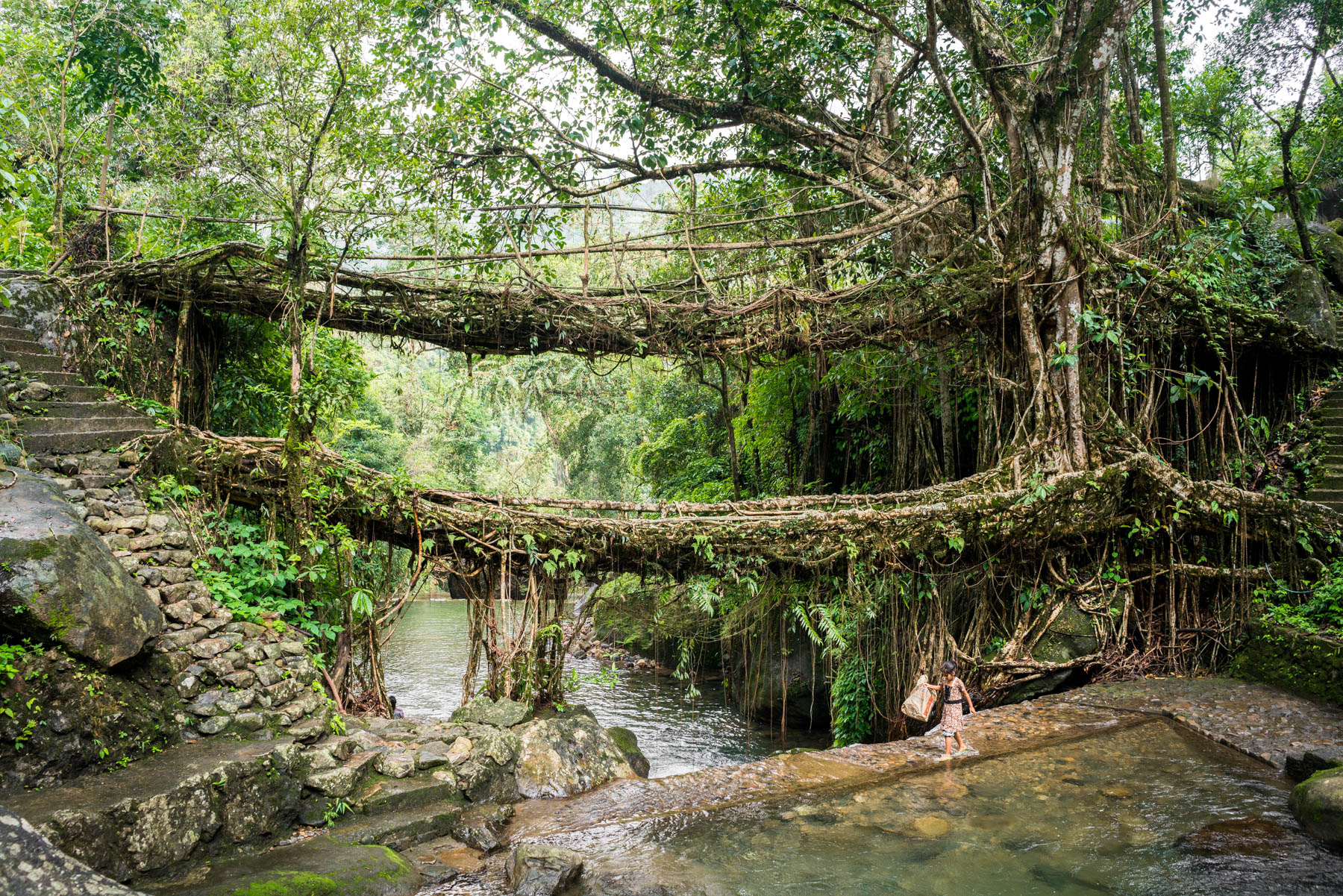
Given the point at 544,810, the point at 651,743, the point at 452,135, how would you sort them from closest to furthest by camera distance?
1. the point at 544,810
2. the point at 452,135
3. the point at 651,743

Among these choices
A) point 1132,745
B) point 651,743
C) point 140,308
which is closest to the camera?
point 1132,745

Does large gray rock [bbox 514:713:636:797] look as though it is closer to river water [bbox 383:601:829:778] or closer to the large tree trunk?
river water [bbox 383:601:829:778]

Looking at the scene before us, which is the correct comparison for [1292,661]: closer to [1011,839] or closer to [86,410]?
[1011,839]

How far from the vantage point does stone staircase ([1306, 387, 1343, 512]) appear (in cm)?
718

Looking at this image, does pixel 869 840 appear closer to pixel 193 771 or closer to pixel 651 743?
pixel 193 771

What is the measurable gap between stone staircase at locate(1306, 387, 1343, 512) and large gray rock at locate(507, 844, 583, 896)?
781 centimetres

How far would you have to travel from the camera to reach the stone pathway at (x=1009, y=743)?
477 cm

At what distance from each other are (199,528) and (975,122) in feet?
27.8

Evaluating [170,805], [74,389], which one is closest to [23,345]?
[74,389]

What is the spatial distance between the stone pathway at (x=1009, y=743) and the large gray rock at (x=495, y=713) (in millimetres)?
853

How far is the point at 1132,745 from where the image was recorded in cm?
533

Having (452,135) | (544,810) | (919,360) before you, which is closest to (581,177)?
(452,135)

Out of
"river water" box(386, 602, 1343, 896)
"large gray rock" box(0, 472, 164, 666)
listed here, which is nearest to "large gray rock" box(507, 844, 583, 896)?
"river water" box(386, 602, 1343, 896)

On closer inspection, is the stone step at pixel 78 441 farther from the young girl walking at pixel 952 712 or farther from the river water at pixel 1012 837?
the young girl walking at pixel 952 712
